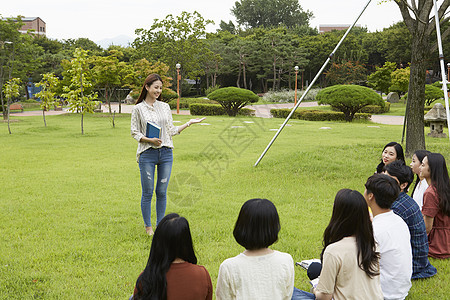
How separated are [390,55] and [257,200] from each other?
42376 millimetres

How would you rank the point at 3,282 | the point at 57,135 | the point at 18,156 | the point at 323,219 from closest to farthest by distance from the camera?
the point at 3,282, the point at 323,219, the point at 18,156, the point at 57,135

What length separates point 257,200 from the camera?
7.66 ft

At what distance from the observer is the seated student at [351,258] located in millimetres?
2514

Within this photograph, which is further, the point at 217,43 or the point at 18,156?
the point at 217,43

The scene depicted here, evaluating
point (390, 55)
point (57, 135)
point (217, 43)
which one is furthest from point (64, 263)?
point (390, 55)

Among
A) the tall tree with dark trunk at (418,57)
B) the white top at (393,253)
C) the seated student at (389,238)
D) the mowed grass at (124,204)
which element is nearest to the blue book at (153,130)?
the mowed grass at (124,204)

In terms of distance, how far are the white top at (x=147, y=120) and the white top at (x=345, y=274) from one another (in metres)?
2.40

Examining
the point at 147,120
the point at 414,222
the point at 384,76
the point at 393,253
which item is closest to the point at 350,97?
the point at 384,76

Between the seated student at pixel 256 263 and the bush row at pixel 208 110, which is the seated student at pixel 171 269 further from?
the bush row at pixel 208 110

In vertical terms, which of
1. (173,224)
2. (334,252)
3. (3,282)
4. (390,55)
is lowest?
(3,282)

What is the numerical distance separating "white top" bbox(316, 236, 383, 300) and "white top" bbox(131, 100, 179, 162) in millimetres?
2399

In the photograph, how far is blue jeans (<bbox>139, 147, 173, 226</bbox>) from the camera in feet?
14.3

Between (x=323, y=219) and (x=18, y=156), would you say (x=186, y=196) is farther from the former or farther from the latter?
(x=18, y=156)

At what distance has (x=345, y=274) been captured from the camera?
253cm
